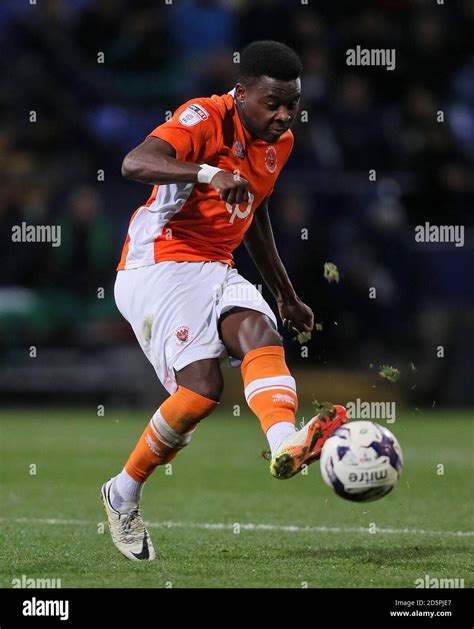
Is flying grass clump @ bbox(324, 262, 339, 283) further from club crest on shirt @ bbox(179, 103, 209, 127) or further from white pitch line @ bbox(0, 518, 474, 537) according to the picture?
white pitch line @ bbox(0, 518, 474, 537)

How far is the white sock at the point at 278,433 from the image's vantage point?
534cm

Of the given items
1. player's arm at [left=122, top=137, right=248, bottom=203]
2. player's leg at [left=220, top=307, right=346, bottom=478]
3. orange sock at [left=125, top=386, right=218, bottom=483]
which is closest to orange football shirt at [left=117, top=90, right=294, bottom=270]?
player's arm at [left=122, top=137, right=248, bottom=203]

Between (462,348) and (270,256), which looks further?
(462,348)

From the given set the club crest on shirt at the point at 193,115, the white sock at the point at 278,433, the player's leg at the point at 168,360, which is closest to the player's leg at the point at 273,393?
the white sock at the point at 278,433

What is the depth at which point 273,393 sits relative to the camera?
5.61 meters

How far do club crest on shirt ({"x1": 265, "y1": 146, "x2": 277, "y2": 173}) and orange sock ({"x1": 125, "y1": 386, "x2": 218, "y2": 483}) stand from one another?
1.25m

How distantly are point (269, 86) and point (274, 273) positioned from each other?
1244 mm

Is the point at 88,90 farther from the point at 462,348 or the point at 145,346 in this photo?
the point at 145,346

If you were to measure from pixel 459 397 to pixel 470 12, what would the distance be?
20.0 ft

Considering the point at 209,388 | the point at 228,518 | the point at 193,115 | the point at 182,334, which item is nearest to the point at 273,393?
the point at 209,388

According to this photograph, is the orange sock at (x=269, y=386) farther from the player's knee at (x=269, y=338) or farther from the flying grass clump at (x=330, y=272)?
the flying grass clump at (x=330, y=272)

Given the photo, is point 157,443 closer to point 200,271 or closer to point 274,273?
point 200,271

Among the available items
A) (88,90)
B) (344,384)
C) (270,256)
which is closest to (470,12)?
(88,90)

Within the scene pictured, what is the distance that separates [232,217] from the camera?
629cm
